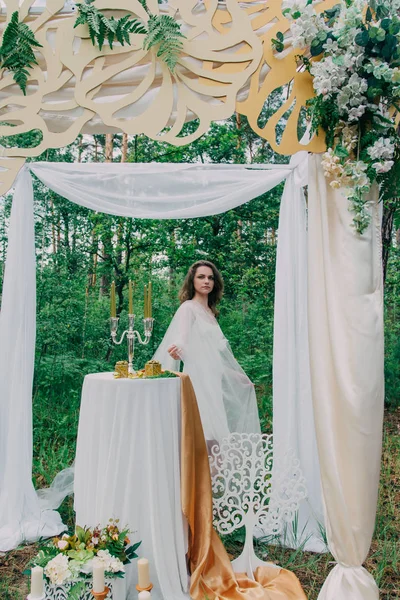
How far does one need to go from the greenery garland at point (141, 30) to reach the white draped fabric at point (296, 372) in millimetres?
1078

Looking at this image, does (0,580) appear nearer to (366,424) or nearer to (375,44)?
(366,424)

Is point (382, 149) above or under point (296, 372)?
above

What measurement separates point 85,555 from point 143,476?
402 mm

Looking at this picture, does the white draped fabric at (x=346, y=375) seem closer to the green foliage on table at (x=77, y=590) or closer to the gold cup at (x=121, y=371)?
the gold cup at (x=121, y=371)

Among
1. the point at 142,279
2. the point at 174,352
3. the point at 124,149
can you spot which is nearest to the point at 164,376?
the point at 174,352

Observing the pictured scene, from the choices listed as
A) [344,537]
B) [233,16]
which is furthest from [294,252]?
[344,537]

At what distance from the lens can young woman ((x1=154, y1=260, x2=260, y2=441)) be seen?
3510 mm

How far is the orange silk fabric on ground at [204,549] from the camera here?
253cm

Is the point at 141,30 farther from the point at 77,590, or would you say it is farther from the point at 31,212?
the point at 77,590

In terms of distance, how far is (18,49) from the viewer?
8.47ft

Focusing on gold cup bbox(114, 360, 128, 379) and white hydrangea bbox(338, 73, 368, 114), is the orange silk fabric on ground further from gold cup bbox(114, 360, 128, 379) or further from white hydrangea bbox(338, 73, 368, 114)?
white hydrangea bbox(338, 73, 368, 114)

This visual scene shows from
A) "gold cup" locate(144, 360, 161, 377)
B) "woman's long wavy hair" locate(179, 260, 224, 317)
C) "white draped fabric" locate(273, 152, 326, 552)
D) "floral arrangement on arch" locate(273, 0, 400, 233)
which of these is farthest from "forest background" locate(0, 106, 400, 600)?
"floral arrangement on arch" locate(273, 0, 400, 233)

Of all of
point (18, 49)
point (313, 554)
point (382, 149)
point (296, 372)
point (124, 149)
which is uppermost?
point (124, 149)

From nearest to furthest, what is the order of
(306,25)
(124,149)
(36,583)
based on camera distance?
(36,583)
(306,25)
(124,149)
